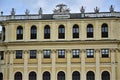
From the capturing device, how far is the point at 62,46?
5309 cm

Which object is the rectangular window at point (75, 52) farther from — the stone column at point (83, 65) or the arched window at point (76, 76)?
the arched window at point (76, 76)

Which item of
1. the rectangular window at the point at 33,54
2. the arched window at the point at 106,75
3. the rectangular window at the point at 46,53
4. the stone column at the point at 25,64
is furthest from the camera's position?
the rectangular window at the point at 33,54

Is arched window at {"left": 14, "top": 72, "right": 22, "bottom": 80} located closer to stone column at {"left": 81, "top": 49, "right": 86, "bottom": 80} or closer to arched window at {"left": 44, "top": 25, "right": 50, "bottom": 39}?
arched window at {"left": 44, "top": 25, "right": 50, "bottom": 39}

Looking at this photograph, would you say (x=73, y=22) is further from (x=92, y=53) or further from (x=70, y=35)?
(x=92, y=53)

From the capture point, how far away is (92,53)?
52.8 metres

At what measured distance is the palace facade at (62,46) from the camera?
5241cm

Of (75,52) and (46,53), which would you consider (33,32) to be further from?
(75,52)

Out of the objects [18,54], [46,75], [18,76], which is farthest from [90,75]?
[18,54]

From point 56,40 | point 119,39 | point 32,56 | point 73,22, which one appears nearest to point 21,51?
point 32,56

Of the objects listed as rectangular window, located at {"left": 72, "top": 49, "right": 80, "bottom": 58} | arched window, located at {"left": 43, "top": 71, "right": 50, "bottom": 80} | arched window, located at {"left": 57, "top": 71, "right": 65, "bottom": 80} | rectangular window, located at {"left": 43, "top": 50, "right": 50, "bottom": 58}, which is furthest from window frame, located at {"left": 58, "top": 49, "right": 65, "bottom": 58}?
arched window, located at {"left": 43, "top": 71, "right": 50, "bottom": 80}

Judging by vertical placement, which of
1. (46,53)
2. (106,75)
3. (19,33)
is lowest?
(106,75)

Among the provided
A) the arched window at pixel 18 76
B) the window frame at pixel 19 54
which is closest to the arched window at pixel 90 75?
the arched window at pixel 18 76

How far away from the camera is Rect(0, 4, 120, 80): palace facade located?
52406mm

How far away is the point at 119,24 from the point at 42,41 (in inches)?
466
